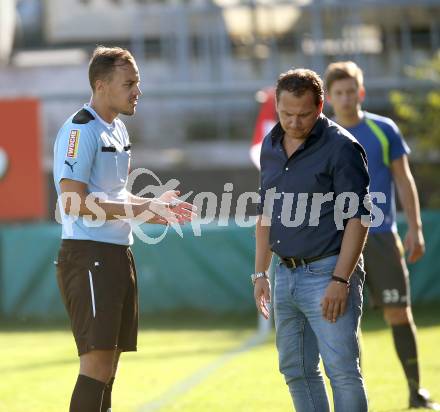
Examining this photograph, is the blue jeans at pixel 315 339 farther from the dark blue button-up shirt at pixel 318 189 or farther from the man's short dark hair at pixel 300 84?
the man's short dark hair at pixel 300 84

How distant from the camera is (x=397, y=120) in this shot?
23.4 metres

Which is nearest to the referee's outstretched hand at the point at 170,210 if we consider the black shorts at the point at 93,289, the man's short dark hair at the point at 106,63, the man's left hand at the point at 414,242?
the black shorts at the point at 93,289

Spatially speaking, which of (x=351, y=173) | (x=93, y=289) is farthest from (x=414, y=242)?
(x=93, y=289)

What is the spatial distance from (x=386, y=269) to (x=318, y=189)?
90.5 inches

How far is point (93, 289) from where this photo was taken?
17.1 ft

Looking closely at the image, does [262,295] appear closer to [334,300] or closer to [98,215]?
[334,300]

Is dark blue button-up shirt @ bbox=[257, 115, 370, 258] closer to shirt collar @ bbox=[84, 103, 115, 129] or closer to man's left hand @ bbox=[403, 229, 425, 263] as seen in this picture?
shirt collar @ bbox=[84, 103, 115, 129]

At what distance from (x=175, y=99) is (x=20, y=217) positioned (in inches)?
400

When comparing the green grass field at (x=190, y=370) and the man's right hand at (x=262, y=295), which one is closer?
the man's right hand at (x=262, y=295)

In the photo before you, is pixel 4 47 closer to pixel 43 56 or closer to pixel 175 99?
pixel 43 56

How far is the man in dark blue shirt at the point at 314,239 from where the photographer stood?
4.95 meters

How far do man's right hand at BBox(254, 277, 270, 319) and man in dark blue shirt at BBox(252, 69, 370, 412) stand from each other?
11cm

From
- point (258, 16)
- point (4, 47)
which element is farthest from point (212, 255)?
point (4, 47)

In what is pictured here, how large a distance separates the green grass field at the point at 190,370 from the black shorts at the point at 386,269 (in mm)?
680
